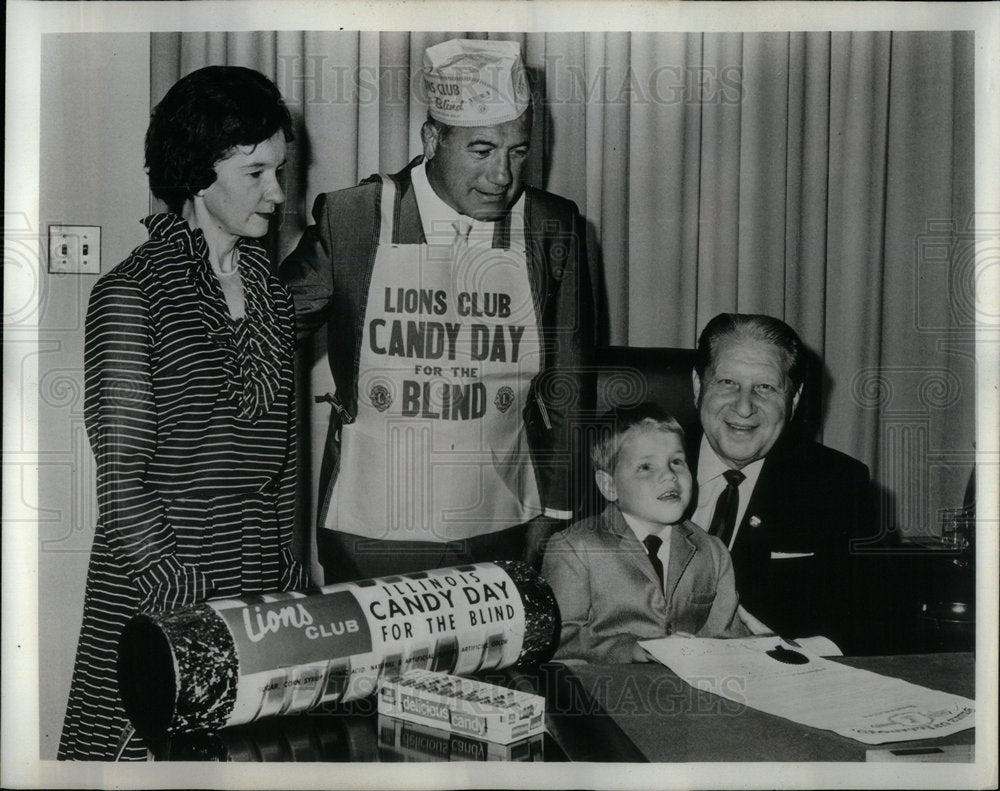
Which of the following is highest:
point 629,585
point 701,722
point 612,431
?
point 612,431

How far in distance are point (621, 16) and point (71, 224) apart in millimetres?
859

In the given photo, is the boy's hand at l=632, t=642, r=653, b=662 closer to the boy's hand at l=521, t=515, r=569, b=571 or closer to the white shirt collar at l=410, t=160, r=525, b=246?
the boy's hand at l=521, t=515, r=569, b=571

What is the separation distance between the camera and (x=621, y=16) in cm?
145

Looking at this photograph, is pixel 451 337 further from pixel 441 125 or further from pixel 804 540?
pixel 804 540

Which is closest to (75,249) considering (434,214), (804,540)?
(434,214)

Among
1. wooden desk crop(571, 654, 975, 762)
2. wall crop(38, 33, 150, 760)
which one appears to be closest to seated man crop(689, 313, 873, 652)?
wooden desk crop(571, 654, 975, 762)

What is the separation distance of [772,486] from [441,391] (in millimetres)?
517

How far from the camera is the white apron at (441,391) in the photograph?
1.43m

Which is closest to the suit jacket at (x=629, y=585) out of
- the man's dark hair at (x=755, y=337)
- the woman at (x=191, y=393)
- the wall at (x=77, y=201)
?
the man's dark hair at (x=755, y=337)

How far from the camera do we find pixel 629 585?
4.72 ft

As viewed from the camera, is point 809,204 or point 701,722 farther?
point 809,204

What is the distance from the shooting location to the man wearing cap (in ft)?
4.70

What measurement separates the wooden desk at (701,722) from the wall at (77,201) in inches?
30.5

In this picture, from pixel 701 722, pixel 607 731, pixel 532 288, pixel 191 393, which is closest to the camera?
pixel 607 731
